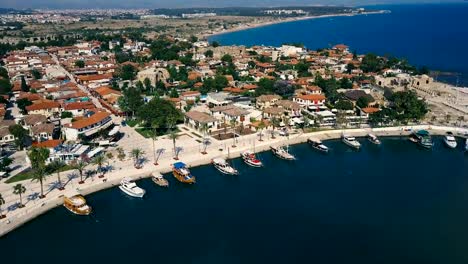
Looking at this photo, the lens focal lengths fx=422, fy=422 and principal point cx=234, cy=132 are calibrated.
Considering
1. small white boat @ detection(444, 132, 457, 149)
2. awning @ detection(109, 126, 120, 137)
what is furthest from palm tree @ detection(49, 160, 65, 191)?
small white boat @ detection(444, 132, 457, 149)

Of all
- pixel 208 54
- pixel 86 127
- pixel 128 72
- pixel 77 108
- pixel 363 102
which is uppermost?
pixel 208 54

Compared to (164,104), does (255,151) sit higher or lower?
lower

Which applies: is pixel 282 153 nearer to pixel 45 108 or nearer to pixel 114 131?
pixel 114 131

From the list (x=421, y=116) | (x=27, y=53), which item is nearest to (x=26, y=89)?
(x=27, y=53)

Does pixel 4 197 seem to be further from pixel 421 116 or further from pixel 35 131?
pixel 421 116

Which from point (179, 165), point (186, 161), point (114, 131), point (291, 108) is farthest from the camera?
point (291, 108)

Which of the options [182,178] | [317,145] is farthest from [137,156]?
[317,145]

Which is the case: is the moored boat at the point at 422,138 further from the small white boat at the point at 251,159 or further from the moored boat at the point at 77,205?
the moored boat at the point at 77,205

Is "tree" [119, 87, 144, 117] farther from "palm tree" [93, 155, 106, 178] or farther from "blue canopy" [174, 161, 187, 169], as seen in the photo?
"blue canopy" [174, 161, 187, 169]
